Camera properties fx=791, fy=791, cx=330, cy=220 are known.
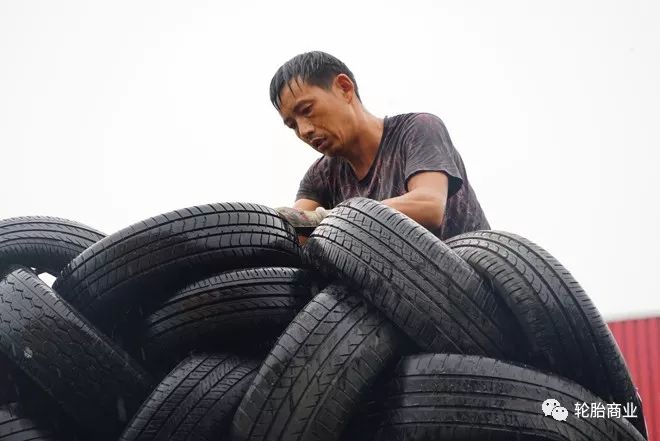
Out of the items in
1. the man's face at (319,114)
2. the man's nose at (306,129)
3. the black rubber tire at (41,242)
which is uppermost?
the man's face at (319,114)

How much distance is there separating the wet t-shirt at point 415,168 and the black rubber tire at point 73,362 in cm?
85

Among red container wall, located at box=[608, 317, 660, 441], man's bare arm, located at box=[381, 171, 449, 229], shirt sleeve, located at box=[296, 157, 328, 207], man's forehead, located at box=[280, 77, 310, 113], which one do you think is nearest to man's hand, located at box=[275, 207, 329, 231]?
man's bare arm, located at box=[381, 171, 449, 229]

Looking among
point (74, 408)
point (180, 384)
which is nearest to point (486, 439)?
point (180, 384)

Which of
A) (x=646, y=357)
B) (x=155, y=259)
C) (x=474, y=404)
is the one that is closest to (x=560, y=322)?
(x=474, y=404)

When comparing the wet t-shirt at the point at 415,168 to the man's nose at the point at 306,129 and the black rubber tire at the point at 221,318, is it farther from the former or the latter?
the black rubber tire at the point at 221,318

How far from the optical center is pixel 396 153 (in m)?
2.04

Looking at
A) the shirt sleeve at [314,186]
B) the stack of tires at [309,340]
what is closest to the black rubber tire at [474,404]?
the stack of tires at [309,340]

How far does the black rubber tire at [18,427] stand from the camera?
1.20 m

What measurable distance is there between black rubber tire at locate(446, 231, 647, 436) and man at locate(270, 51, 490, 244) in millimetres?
517

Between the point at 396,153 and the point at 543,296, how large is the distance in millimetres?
879

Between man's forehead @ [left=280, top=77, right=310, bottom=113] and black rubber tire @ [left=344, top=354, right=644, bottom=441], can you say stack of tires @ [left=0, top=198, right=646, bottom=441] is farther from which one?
man's forehead @ [left=280, top=77, right=310, bottom=113]

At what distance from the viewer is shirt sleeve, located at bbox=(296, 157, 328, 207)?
2258 millimetres

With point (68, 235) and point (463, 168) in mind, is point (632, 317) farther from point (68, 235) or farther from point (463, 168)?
point (68, 235)

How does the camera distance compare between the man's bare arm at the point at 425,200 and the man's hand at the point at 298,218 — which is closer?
the man's hand at the point at 298,218
